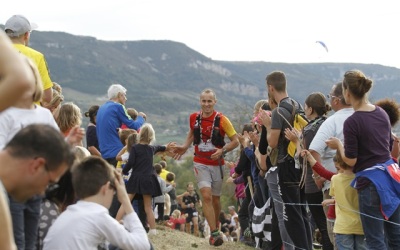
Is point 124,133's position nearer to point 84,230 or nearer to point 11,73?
point 84,230

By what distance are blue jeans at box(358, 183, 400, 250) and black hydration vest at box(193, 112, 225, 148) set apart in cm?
442

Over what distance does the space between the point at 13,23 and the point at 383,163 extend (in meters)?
3.62

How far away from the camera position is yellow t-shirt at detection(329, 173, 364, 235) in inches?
328

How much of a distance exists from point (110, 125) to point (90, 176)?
6312 millimetres

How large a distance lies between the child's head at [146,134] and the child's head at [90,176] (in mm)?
5736

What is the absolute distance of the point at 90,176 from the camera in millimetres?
5664

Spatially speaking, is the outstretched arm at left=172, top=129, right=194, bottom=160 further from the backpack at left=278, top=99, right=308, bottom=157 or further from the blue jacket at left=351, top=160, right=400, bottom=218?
the blue jacket at left=351, top=160, right=400, bottom=218

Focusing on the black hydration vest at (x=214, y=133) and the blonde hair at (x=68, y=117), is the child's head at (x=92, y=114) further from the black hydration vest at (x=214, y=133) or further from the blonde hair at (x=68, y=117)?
the blonde hair at (x=68, y=117)

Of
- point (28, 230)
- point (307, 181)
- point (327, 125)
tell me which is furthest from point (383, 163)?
point (28, 230)

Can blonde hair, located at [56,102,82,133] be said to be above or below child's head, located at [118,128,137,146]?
above

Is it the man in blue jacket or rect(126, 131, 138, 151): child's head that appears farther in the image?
the man in blue jacket

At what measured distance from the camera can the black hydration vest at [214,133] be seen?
1217 cm

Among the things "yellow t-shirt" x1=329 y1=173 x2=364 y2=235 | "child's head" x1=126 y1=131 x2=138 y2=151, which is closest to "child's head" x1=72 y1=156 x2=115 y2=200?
"yellow t-shirt" x1=329 y1=173 x2=364 y2=235

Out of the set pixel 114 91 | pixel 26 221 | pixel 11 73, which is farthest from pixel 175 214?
pixel 11 73
